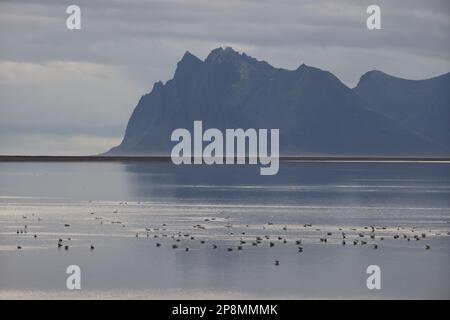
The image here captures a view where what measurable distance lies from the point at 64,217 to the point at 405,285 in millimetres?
32419

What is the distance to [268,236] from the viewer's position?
177ft

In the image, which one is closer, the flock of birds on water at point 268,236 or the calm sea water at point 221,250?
the calm sea water at point 221,250

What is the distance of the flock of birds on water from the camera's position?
163 ft

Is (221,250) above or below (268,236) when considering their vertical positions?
below

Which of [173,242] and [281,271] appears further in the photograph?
[173,242]

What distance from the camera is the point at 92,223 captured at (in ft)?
204

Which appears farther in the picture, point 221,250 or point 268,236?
point 268,236

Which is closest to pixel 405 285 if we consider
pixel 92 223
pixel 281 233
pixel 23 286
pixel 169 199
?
pixel 23 286

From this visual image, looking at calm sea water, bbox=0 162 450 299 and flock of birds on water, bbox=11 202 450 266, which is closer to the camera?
calm sea water, bbox=0 162 450 299

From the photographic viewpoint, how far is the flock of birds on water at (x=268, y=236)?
1952 inches

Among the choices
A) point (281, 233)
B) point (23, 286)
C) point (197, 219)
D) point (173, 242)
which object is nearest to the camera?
point (23, 286)
